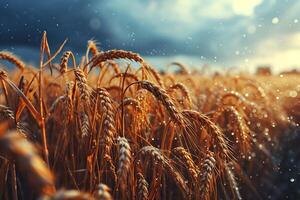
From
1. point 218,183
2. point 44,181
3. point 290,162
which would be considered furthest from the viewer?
point 290,162

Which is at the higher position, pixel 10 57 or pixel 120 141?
pixel 10 57

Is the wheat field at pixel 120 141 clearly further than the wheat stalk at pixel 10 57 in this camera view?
No

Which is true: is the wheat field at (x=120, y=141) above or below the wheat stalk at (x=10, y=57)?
Answer: below

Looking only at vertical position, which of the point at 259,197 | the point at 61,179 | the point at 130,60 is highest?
the point at 130,60

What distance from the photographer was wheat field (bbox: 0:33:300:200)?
1891 millimetres

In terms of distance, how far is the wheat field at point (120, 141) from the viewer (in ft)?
6.20

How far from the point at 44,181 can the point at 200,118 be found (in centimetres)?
160

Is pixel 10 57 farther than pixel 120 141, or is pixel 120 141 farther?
pixel 10 57

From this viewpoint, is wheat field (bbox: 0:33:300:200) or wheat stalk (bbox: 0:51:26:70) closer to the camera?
wheat field (bbox: 0:33:300:200)

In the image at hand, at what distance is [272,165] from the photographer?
458cm

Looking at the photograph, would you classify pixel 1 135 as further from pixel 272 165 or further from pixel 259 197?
pixel 272 165

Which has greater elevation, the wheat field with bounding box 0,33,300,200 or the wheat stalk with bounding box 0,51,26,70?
the wheat stalk with bounding box 0,51,26,70

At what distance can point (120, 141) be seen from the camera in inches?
69.9

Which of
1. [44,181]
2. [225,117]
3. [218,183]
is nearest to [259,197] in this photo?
[218,183]
